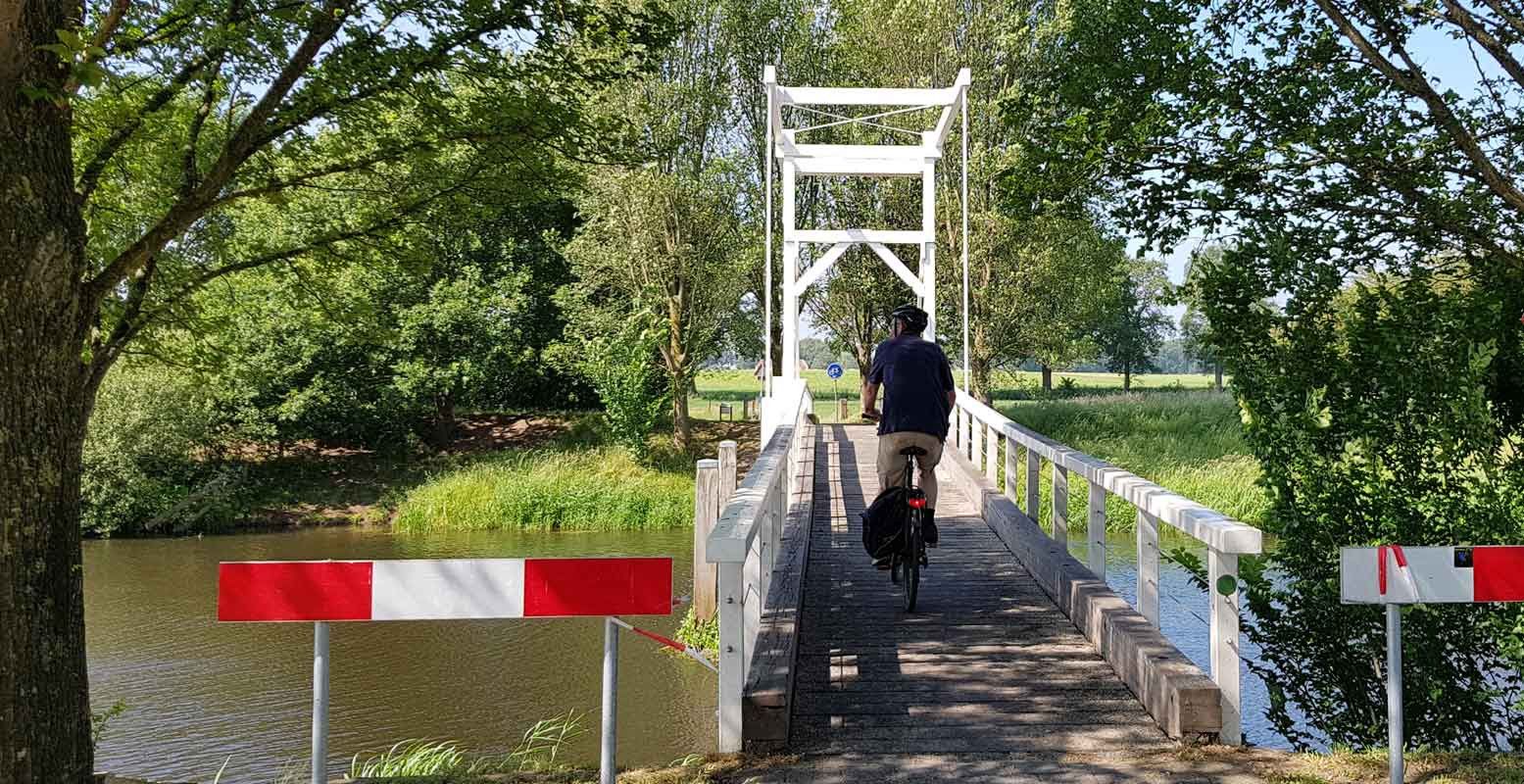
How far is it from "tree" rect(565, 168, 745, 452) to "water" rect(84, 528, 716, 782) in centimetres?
1317

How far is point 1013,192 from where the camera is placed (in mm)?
11242

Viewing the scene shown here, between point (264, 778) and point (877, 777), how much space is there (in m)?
6.27

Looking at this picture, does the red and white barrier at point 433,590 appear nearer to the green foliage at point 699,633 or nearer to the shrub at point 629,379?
the green foliage at point 699,633

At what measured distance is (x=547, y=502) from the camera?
954 inches

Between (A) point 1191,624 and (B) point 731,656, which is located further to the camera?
(A) point 1191,624

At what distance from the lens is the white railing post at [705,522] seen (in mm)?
13125

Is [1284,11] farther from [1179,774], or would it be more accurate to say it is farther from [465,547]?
[465,547]

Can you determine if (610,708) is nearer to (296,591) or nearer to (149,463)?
(296,591)

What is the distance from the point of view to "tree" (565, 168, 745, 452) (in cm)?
2869

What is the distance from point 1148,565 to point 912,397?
1743 millimetres

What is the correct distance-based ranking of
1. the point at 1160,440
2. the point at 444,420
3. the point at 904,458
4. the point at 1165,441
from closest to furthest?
1. the point at 904,458
2. the point at 1165,441
3. the point at 1160,440
4. the point at 444,420

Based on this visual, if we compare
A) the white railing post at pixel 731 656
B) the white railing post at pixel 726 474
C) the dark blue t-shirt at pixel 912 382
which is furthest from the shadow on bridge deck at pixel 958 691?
the white railing post at pixel 726 474

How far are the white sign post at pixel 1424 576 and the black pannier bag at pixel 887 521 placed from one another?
2.82 meters

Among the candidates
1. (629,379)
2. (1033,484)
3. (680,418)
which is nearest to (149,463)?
(629,379)
